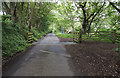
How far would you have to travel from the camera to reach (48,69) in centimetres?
431

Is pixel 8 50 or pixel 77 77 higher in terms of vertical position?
pixel 8 50

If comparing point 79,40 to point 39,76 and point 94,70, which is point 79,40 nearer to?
point 94,70

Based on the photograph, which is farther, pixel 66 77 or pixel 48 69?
pixel 48 69

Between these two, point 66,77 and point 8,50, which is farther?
point 8,50

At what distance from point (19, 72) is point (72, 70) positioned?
97.7 inches

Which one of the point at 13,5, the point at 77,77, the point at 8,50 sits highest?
the point at 13,5

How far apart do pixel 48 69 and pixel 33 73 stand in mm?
738

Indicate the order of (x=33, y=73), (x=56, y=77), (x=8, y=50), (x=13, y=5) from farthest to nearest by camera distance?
(x=13, y=5), (x=8, y=50), (x=33, y=73), (x=56, y=77)

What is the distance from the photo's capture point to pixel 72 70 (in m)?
4.26

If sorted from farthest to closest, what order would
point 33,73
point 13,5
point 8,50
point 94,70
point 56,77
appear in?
1. point 13,5
2. point 8,50
3. point 94,70
4. point 33,73
5. point 56,77

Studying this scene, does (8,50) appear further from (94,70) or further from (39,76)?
(94,70)

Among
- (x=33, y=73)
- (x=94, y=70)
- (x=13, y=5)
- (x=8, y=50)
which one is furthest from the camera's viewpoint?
(x=13, y=5)

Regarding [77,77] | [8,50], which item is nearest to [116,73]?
[77,77]

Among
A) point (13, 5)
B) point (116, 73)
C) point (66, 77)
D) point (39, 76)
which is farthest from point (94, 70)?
point (13, 5)
